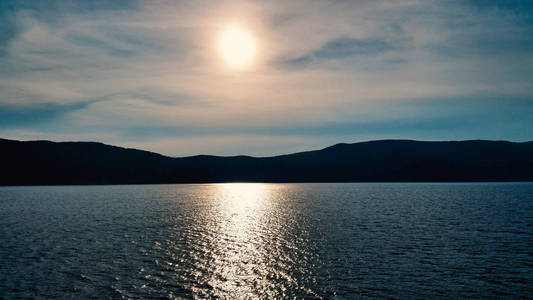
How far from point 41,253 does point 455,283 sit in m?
49.8

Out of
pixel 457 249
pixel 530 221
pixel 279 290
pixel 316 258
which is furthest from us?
pixel 530 221

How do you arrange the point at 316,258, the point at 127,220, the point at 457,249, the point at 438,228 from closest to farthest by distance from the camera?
the point at 316,258 → the point at 457,249 → the point at 438,228 → the point at 127,220

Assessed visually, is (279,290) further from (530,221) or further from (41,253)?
(530,221)

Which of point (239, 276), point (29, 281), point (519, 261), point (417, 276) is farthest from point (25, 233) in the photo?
point (519, 261)

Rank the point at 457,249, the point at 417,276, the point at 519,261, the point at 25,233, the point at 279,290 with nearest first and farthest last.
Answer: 1. the point at 279,290
2. the point at 417,276
3. the point at 519,261
4. the point at 457,249
5. the point at 25,233

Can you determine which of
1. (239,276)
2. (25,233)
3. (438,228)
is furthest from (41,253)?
(438,228)

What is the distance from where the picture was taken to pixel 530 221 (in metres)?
80.1

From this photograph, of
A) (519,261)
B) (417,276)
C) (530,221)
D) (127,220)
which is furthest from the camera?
(127,220)

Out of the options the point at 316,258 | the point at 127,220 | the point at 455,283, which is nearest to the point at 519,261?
the point at 455,283

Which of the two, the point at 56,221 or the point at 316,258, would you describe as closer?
the point at 316,258

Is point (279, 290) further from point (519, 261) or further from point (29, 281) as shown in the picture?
point (519, 261)

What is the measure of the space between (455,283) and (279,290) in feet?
56.1

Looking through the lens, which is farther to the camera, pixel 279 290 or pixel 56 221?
pixel 56 221

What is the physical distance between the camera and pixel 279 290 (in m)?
33.7
